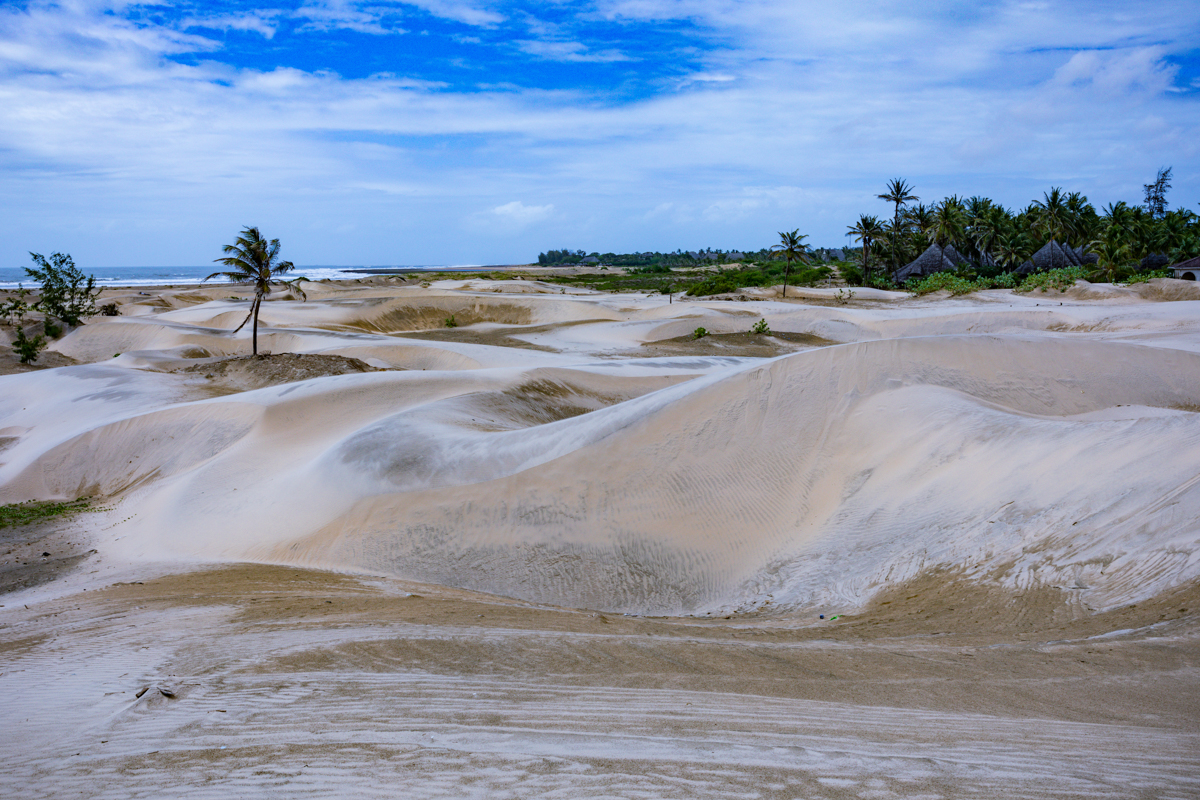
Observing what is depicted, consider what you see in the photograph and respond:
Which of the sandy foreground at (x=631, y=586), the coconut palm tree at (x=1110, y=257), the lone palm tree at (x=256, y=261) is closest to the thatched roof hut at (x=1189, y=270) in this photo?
the coconut palm tree at (x=1110, y=257)

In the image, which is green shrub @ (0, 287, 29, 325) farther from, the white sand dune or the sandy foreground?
the white sand dune

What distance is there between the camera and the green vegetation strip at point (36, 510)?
13.1 metres

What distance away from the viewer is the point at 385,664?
5711mm

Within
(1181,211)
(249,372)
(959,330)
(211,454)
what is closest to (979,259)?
(1181,211)

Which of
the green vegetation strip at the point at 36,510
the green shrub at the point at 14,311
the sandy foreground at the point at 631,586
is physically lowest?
the green vegetation strip at the point at 36,510

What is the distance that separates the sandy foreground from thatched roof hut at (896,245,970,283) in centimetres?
3954

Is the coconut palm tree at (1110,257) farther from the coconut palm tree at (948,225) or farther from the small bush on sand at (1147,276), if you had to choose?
Answer: the coconut palm tree at (948,225)

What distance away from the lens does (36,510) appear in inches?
550

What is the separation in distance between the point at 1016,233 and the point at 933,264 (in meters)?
9.74

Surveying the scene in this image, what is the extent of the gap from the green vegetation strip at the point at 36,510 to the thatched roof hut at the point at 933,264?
56.4m

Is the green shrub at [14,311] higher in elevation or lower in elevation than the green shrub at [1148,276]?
lower

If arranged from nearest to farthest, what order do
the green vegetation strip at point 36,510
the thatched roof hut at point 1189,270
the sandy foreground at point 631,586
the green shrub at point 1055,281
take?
1. the sandy foreground at point 631,586
2. the green vegetation strip at point 36,510
3. the green shrub at point 1055,281
4. the thatched roof hut at point 1189,270

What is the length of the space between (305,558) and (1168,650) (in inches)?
407

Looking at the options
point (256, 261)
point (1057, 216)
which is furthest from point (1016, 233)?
point (256, 261)
